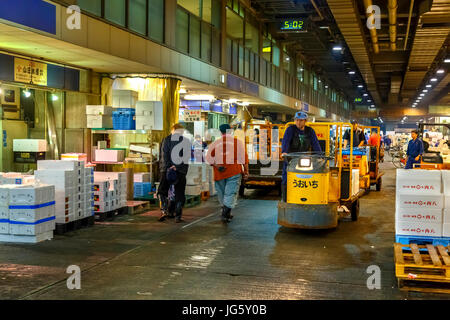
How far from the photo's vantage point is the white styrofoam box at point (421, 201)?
665 centimetres

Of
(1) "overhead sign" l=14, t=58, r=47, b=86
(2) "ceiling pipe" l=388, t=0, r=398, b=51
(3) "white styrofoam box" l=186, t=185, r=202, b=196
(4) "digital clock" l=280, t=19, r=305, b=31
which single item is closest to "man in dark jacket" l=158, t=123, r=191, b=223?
(3) "white styrofoam box" l=186, t=185, r=202, b=196

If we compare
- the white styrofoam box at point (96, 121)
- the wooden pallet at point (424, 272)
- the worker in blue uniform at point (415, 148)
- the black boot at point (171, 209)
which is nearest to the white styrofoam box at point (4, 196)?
the black boot at point (171, 209)

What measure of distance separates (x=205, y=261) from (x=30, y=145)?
7919mm

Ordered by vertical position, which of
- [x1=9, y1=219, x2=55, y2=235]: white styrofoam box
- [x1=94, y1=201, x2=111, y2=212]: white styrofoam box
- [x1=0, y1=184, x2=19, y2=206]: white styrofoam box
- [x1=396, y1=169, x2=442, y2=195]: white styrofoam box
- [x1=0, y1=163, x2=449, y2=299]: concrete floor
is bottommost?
[x1=0, y1=163, x2=449, y2=299]: concrete floor

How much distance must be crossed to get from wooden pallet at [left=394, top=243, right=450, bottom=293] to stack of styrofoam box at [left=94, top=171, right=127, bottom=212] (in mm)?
6482

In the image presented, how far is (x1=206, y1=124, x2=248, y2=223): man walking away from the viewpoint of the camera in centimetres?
1037

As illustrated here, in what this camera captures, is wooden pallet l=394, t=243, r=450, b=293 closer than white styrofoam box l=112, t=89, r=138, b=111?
Yes

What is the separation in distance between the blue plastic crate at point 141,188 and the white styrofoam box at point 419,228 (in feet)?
26.1

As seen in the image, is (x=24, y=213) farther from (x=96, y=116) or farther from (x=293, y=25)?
(x=293, y=25)

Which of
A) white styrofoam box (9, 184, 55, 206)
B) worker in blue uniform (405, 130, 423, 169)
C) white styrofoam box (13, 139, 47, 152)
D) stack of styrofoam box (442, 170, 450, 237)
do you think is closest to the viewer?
stack of styrofoam box (442, 170, 450, 237)

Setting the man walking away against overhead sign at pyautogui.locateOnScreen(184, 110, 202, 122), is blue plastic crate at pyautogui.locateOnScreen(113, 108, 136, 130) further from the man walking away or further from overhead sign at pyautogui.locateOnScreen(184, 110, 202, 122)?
overhead sign at pyautogui.locateOnScreen(184, 110, 202, 122)
